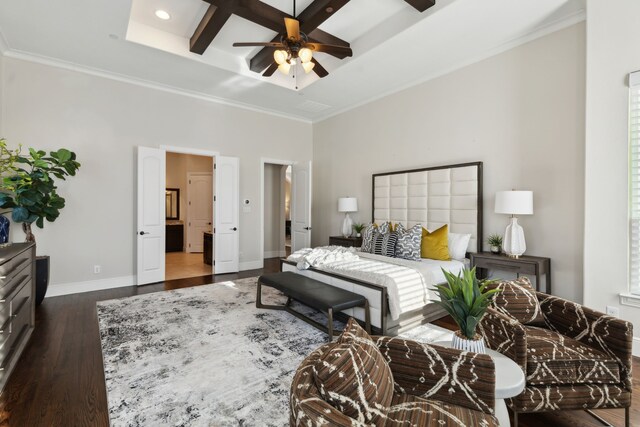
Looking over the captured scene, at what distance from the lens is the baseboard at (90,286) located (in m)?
4.48

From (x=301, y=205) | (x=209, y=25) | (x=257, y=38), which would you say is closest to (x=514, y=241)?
(x=301, y=205)

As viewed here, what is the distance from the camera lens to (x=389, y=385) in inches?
50.9

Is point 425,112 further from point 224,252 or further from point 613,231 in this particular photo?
point 224,252

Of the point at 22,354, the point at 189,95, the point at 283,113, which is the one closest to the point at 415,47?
the point at 283,113

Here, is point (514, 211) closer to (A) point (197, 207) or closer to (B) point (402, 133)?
(B) point (402, 133)

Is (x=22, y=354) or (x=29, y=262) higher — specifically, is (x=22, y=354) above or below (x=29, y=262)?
below

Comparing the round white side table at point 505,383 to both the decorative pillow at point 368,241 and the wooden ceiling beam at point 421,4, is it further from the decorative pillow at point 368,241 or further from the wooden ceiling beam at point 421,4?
the wooden ceiling beam at point 421,4

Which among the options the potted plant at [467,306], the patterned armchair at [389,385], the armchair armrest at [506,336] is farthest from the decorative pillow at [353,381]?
the armchair armrest at [506,336]

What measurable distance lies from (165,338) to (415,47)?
4.47 m

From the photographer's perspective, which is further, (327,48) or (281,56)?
(327,48)

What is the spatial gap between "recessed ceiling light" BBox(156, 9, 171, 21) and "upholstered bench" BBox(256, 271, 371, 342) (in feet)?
11.4

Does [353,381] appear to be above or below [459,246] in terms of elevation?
below

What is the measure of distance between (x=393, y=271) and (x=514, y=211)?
1.54 metres

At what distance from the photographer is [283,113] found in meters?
6.81
